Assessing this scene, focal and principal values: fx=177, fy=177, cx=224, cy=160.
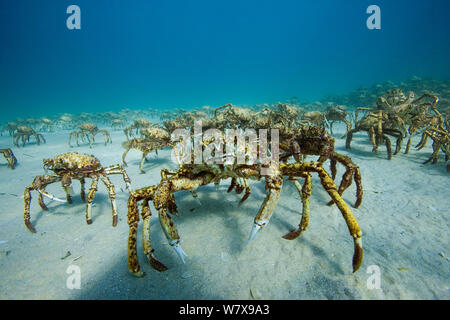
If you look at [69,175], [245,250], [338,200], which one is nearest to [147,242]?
[245,250]

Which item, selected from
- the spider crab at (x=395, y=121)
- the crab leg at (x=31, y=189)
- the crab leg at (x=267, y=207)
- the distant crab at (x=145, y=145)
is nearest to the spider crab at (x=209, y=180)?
the crab leg at (x=267, y=207)

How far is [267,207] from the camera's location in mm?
2250

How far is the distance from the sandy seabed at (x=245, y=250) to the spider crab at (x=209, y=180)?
12.4 inches

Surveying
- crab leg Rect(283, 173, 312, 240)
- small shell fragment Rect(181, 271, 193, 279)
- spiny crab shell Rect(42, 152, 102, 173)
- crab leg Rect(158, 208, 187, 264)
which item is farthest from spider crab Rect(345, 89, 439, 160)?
spiny crab shell Rect(42, 152, 102, 173)

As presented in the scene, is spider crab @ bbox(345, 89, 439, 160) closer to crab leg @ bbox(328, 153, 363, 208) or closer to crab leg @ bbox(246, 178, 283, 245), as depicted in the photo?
crab leg @ bbox(328, 153, 363, 208)

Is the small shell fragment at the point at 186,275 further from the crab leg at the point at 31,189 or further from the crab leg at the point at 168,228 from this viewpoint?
the crab leg at the point at 31,189

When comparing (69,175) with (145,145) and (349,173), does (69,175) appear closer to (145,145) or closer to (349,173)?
(145,145)

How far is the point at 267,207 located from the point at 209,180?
1.06 metres

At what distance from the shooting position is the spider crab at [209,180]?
224 cm

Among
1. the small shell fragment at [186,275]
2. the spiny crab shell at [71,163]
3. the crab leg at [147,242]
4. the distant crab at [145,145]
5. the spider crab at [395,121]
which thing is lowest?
the small shell fragment at [186,275]

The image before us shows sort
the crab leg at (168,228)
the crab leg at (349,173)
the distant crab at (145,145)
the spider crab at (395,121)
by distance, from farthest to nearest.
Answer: the distant crab at (145,145)
the spider crab at (395,121)
the crab leg at (349,173)
the crab leg at (168,228)

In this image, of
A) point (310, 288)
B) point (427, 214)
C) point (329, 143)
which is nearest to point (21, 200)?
point (310, 288)

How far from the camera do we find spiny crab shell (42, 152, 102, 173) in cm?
403
